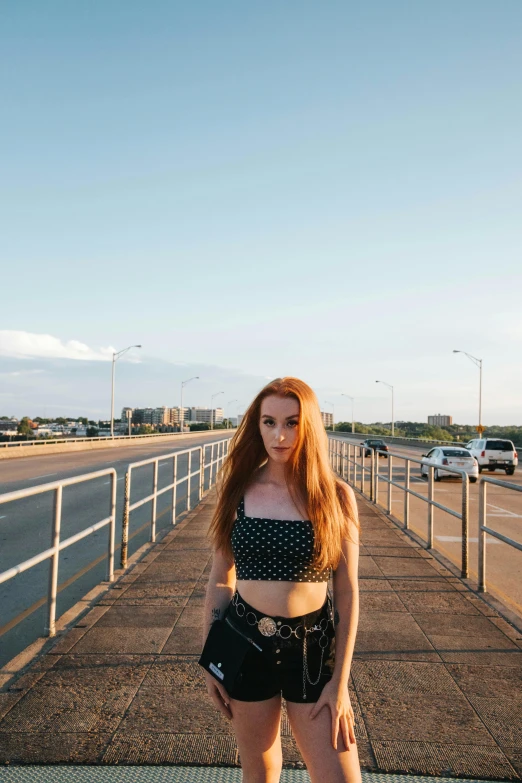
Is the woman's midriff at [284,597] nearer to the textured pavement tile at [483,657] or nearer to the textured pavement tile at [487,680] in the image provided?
the textured pavement tile at [487,680]

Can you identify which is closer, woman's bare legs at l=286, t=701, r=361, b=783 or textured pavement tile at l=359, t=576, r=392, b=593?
woman's bare legs at l=286, t=701, r=361, b=783

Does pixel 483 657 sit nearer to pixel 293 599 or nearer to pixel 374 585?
pixel 374 585

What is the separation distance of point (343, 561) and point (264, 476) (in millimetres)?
453

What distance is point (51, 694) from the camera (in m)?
4.31

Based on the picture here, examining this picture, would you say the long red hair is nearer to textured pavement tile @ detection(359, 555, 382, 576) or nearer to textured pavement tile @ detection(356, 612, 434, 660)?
textured pavement tile @ detection(356, 612, 434, 660)

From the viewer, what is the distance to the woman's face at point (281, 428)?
8.28 ft

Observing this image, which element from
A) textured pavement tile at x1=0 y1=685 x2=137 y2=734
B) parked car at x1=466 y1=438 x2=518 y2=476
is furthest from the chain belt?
parked car at x1=466 y1=438 x2=518 y2=476

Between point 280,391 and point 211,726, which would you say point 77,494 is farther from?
point 280,391

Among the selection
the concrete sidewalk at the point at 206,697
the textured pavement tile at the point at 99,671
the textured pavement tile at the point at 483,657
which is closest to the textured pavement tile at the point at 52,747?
the concrete sidewalk at the point at 206,697

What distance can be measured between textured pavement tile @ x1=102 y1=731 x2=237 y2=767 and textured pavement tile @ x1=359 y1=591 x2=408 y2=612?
117 inches

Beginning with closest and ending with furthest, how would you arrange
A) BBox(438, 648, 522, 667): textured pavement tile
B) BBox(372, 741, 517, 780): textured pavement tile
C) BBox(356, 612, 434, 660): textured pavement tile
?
BBox(372, 741, 517, 780): textured pavement tile → BBox(438, 648, 522, 667): textured pavement tile → BBox(356, 612, 434, 660): textured pavement tile

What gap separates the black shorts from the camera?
89.0 inches

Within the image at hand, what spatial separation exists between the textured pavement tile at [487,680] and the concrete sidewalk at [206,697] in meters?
0.01

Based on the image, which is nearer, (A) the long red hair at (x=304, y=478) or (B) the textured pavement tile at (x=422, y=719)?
(A) the long red hair at (x=304, y=478)
